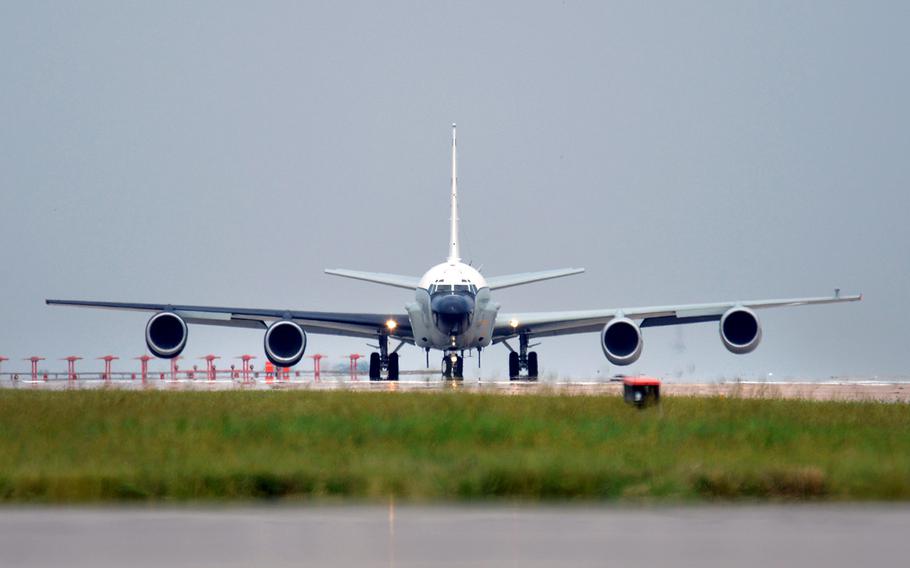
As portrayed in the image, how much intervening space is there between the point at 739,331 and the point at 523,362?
23.0ft

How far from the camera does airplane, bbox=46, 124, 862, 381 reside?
42938 mm

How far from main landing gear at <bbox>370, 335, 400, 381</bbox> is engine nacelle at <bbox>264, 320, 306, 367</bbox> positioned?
379cm

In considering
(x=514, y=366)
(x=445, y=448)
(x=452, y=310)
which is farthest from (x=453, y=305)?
(x=445, y=448)

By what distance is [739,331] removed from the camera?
4356 centimetres

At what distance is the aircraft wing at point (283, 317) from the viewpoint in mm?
43625

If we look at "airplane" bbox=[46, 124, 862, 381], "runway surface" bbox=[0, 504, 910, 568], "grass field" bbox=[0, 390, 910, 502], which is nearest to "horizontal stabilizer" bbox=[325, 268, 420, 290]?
"airplane" bbox=[46, 124, 862, 381]

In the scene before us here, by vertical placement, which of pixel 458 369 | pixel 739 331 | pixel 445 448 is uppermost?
pixel 739 331

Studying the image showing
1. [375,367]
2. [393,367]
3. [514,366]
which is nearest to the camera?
[393,367]

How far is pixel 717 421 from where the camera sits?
21891 millimetres

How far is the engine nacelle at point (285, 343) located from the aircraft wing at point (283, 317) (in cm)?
90

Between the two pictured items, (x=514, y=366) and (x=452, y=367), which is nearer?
(x=452, y=367)

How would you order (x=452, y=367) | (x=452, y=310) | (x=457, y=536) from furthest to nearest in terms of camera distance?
(x=452, y=310) < (x=452, y=367) < (x=457, y=536)

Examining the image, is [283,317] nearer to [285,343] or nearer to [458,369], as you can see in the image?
[285,343]

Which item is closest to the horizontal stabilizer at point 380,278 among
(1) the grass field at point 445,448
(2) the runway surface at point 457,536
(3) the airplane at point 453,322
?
(3) the airplane at point 453,322
